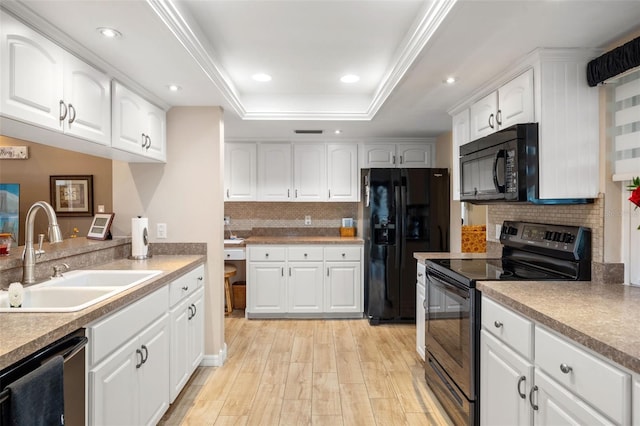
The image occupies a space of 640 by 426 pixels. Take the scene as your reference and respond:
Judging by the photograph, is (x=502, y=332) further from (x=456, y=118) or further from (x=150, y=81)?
(x=150, y=81)

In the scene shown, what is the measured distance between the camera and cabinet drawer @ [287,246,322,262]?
14.5ft

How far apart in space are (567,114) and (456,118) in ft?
3.97

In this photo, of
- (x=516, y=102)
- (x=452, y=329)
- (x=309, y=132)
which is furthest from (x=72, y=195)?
(x=516, y=102)

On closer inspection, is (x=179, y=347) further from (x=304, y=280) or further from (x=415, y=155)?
(x=415, y=155)

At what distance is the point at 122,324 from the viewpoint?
1734 mm

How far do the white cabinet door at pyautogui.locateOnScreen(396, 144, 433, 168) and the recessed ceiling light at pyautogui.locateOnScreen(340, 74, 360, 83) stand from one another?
5.12 feet

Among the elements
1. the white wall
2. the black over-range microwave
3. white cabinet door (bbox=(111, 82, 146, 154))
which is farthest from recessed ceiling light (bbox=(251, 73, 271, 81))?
the black over-range microwave

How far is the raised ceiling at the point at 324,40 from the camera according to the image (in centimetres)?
167

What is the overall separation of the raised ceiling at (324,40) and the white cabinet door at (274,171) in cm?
115

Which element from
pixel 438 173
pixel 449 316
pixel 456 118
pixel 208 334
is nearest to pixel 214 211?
pixel 208 334

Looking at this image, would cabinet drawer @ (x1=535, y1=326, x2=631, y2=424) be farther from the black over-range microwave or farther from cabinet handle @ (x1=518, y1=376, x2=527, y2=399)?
the black over-range microwave

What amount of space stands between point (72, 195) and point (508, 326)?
5314 millimetres

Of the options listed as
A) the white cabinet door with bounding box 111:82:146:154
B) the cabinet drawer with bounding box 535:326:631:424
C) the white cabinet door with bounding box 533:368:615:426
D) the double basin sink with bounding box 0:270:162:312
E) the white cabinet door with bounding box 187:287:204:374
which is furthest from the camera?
the white cabinet door with bounding box 187:287:204:374

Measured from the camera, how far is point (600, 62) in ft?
6.37
